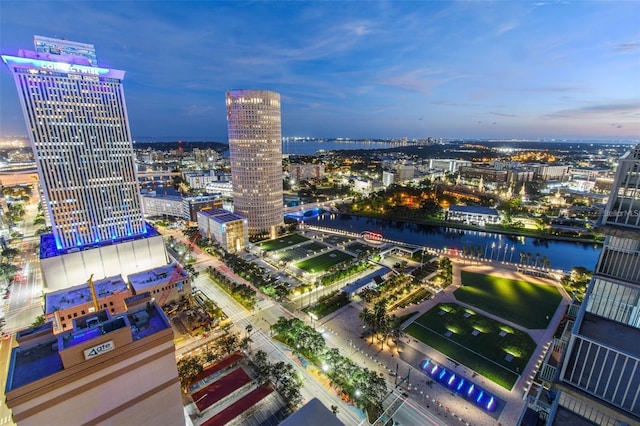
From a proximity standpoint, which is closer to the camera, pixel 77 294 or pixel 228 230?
pixel 77 294

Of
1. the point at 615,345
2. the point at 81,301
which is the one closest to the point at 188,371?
the point at 81,301

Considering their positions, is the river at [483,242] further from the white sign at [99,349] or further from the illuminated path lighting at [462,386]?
the white sign at [99,349]

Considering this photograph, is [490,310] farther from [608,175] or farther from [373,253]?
[608,175]

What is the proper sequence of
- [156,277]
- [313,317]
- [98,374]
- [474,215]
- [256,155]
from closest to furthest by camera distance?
[98,374] → [313,317] → [156,277] → [256,155] → [474,215]

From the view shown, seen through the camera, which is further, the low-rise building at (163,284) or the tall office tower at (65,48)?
Result: the tall office tower at (65,48)

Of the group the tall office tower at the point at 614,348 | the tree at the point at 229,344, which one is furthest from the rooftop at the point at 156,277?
the tall office tower at the point at 614,348

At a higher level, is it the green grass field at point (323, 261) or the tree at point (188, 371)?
the tree at point (188, 371)

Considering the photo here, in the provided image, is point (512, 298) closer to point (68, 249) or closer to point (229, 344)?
point (229, 344)
